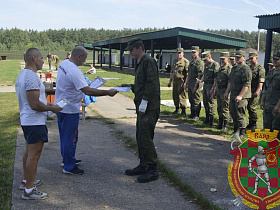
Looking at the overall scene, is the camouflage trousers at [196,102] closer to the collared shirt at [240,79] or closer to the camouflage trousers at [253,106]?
the camouflage trousers at [253,106]

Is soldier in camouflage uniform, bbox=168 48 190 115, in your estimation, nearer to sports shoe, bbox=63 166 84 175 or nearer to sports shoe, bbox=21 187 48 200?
sports shoe, bbox=63 166 84 175

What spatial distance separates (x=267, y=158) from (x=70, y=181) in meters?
2.73

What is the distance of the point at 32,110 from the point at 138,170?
1879mm

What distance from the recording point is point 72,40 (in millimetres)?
142750

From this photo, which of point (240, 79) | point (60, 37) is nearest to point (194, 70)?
point (240, 79)

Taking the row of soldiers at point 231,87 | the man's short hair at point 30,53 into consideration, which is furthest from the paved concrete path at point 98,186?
the row of soldiers at point 231,87

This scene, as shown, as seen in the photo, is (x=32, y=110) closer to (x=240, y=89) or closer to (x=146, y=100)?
(x=146, y=100)

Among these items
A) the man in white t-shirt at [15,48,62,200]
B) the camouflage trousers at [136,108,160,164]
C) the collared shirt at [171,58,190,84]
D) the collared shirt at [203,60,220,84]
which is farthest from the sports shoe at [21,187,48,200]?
the collared shirt at [171,58,190,84]

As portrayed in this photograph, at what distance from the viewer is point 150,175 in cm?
438

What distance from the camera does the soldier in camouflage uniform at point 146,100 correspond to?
4.30 m

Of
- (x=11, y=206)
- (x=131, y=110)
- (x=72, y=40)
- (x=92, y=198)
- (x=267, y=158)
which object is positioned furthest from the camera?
(x=72, y=40)

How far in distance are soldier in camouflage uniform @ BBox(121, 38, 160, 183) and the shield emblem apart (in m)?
1.58

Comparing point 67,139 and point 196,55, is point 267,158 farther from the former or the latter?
point 196,55

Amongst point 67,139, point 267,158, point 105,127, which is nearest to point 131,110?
point 105,127
